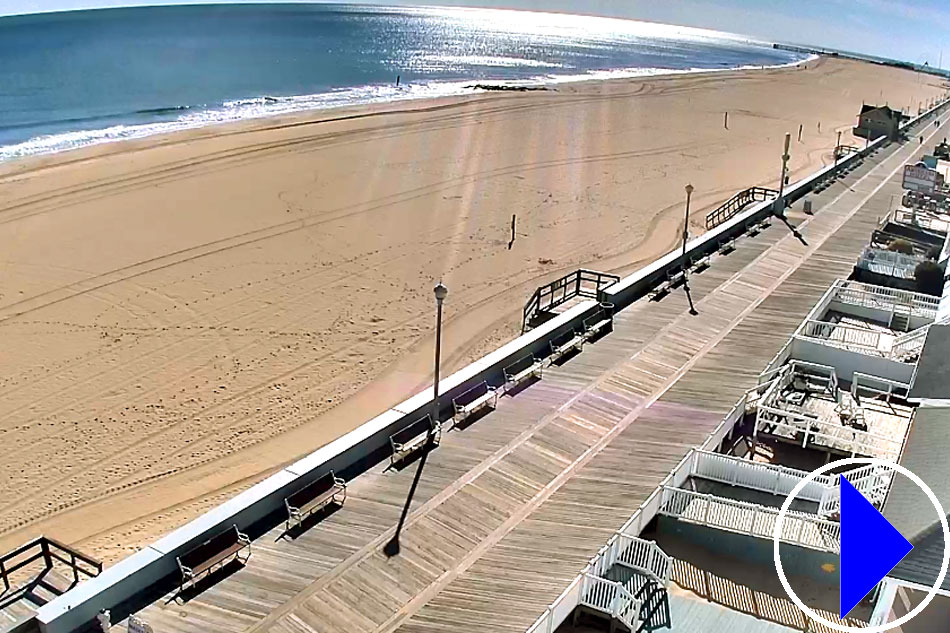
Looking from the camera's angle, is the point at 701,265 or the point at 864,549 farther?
the point at 701,265

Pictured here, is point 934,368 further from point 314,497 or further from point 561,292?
point 314,497

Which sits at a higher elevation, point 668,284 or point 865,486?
point 668,284

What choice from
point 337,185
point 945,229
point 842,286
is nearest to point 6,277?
point 337,185

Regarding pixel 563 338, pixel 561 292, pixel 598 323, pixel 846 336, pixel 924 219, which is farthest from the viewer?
pixel 924 219

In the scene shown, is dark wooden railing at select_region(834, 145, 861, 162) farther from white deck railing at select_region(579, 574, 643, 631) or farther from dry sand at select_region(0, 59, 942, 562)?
white deck railing at select_region(579, 574, 643, 631)

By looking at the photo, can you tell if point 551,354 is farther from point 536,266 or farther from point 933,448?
point 536,266

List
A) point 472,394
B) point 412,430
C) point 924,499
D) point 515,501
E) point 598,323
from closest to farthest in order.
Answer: point 924,499
point 515,501
point 412,430
point 472,394
point 598,323

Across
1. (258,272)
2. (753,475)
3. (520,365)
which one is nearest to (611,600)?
(753,475)

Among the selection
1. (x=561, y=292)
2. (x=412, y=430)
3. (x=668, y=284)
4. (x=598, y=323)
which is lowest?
(x=561, y=292)
